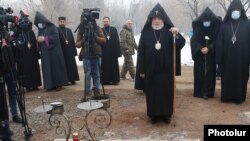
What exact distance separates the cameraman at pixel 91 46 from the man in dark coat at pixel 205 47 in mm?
2164

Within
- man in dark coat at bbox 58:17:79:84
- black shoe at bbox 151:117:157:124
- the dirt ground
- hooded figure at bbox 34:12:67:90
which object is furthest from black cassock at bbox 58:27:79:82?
black shoe at bbox 151:117:157:124

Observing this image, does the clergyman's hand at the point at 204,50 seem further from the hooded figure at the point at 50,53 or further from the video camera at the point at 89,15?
the hooded figure at the point at 50,53

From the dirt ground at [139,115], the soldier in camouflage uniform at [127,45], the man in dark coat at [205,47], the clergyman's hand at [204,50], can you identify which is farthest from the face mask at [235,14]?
the soldier in camouflage uniform at [127,45]

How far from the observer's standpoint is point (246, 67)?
27.5ft

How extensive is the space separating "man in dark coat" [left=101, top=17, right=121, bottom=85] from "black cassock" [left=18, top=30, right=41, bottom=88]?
1.83 meters

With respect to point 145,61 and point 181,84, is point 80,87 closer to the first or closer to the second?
point 181,84

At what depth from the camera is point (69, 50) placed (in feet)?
35.9

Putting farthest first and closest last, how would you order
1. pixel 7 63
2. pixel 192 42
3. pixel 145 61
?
1. pixel 192 42
2. pixel 145 61
3. pixel 7 63

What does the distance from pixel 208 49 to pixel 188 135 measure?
2.91m

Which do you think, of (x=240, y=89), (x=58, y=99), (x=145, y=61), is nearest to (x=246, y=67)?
(x=240, y=89)

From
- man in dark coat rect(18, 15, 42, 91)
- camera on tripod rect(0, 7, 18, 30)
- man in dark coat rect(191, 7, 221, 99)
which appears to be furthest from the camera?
man in dark coat rect(18, 15, 42, 91)

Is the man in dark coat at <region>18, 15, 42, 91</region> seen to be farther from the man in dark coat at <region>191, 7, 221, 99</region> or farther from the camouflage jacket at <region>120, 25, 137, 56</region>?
the man in dark coat at <region>191, 7, 221, 99</region>

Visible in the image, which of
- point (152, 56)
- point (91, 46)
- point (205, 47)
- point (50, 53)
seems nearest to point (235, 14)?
point (205, 47)

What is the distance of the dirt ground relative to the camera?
6592 mm
